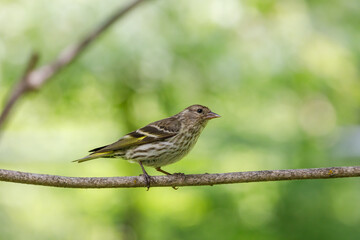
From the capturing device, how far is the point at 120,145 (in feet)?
18.7

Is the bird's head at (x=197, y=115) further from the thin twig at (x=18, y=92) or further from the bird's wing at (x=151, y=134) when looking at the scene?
the thin twig at (x=18, y=92)

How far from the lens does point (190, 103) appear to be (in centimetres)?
714

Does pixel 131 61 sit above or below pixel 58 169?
above

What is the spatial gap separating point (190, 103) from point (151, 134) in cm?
129

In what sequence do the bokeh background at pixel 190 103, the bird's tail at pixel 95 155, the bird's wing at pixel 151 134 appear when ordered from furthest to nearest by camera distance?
the bokeh background at pixel 190 103 < the bird's wing at pixel 151 134 < the bird's tail at pixel 95 155

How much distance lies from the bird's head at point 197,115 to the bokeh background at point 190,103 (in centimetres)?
50

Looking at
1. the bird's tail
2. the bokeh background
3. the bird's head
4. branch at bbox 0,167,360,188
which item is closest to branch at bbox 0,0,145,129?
branch at bbox 0,167,360,188

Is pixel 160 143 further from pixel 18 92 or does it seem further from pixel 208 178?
pixel 18 92

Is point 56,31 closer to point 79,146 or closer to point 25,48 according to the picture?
point 25,48

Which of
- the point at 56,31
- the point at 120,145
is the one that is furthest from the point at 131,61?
the point at 120,145

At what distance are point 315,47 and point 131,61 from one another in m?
2.63

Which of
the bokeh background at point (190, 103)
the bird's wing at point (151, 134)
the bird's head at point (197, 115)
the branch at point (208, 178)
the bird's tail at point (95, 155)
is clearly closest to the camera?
the branch at point (208, 178)

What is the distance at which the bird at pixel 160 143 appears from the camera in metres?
5.84

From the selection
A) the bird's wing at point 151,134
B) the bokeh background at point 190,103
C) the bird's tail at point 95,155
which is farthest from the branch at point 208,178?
the bokeh background at point 190,103
